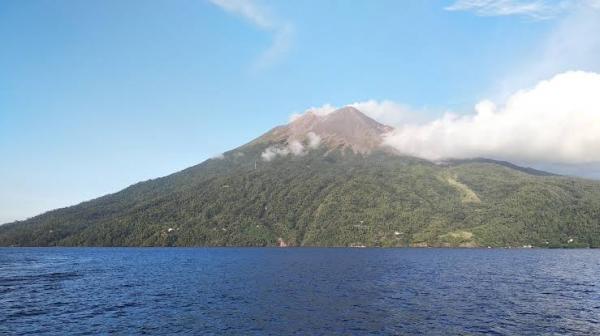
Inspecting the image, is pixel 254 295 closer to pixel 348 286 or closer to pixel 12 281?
pixel 348 286

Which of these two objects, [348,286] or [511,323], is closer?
[511,323]

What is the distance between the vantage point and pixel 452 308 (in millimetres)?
85250

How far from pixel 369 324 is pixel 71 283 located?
3527 inches

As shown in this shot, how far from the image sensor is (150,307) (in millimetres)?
86875

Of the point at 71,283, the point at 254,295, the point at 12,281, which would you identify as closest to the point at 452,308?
the point at 254,295

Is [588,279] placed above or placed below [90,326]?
below

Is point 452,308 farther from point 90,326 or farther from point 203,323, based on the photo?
point 90,326

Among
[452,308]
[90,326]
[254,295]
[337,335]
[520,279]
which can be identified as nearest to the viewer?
[337,335]

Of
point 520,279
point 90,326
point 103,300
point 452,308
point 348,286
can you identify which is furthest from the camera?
point 520,279

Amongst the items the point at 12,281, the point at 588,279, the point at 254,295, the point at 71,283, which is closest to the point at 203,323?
the point at 254,295

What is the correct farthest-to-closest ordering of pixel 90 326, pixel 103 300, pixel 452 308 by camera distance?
1. pixel 103 300
2. pixel 452 308
3. pixel 90 326

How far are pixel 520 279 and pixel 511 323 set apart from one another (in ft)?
231

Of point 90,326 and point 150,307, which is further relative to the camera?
point 150,307

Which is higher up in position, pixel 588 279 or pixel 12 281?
pixel 12 281
